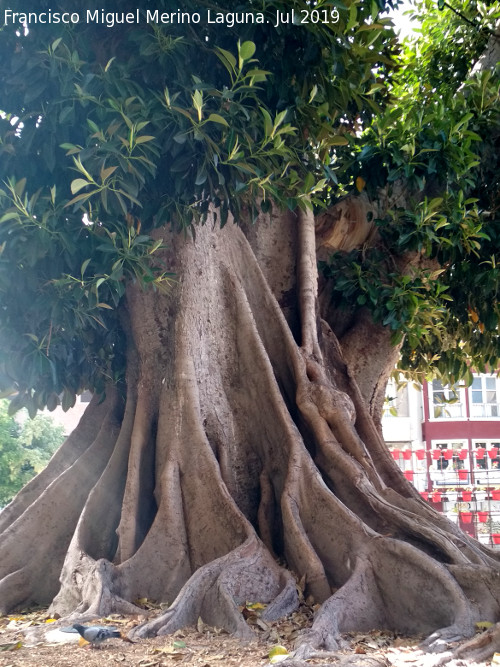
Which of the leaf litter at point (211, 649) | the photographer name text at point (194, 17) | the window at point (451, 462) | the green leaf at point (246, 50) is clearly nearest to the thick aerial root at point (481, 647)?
the leaf litter at point (211, 649)

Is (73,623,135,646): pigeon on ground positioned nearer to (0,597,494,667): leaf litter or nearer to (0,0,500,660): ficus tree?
(0,597,494,667): leaf litter

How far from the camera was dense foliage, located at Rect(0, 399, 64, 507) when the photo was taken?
21266 millimetres

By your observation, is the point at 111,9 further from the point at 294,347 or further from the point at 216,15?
the point at 294,347

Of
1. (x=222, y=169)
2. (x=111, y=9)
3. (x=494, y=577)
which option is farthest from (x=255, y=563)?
(x=111, y=9)

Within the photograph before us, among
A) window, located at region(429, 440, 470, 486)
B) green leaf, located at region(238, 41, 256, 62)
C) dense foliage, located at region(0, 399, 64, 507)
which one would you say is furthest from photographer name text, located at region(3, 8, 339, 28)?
window, located at region(429, 440, 470, 486)

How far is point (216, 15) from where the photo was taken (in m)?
4.51

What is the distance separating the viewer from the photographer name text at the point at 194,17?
4414mm

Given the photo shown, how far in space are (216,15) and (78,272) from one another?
184 centimetres

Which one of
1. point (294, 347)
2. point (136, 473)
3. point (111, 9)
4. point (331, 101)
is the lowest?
point (136, 473)

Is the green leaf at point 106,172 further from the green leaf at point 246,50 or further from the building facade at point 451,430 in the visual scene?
the building facade at point 451,430

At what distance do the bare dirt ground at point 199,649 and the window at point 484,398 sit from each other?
23566 millimetres

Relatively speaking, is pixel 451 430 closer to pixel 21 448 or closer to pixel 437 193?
pixel 21 448

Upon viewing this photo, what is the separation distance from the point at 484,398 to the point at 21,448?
53.9 ft

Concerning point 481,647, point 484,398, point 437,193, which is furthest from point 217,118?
point 484,398
